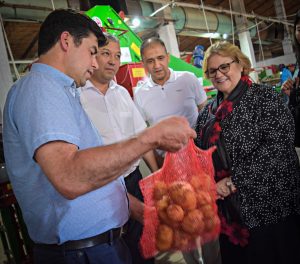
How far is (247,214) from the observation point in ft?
5.86

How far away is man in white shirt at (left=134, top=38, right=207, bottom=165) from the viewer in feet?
9.07

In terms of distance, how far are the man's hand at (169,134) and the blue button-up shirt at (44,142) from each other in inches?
10.0

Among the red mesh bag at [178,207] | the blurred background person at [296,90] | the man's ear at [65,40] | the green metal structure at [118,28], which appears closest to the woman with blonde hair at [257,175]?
the red mesh bag at [178,207]

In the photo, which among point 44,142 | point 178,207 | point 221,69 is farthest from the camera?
point 221,69

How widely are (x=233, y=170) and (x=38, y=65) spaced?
1.33m

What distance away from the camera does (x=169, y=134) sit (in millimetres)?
922

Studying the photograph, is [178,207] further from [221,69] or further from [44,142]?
[221,69]

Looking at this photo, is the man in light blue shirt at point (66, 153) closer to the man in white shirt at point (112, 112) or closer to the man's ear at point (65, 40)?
the man's ear at point (65, 40)

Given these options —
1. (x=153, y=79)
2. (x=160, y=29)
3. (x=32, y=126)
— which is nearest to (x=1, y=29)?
(x=153, y=79)

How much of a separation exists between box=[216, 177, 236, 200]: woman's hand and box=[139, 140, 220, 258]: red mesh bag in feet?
1.54

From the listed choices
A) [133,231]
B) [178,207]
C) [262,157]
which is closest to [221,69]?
[262,157]

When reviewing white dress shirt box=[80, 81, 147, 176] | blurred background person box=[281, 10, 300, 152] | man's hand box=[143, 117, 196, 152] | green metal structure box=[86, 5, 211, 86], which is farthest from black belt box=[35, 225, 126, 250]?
green metal structure box=[86, 5, 211, 86]

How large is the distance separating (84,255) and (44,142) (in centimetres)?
55

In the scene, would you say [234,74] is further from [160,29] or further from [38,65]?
[160,29]
